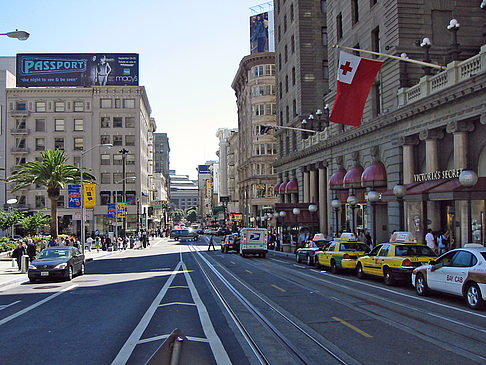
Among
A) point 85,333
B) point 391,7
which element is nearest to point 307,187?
point 391,7

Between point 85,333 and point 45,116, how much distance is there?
81.4 meters

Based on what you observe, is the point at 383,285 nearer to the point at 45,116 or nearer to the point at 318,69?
the point at 318,69

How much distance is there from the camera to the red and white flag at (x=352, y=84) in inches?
904

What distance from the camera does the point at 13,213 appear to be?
160 ft

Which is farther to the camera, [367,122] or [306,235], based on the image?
[306,235]

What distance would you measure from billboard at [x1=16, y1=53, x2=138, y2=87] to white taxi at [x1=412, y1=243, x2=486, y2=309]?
260ft

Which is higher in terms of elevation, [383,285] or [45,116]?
[45,116]

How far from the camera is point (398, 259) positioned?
1873 cm

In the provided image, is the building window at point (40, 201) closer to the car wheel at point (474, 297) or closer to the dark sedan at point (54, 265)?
the dark sedan at point (54, 265)

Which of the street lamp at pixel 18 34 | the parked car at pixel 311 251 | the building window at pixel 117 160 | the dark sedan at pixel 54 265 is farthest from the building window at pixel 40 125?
the street lamp at pixel 18 34

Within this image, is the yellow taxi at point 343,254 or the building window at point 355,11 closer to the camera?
the yellow taxi at point 343,254

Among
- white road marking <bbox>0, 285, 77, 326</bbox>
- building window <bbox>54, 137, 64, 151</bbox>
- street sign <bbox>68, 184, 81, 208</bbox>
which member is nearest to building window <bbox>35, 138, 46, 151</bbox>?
building window <bbox>54, 137, 64, 151</bbox>

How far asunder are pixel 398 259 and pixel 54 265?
14460 mm

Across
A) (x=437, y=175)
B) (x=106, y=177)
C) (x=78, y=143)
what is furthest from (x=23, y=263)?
(x=78, y=143)
